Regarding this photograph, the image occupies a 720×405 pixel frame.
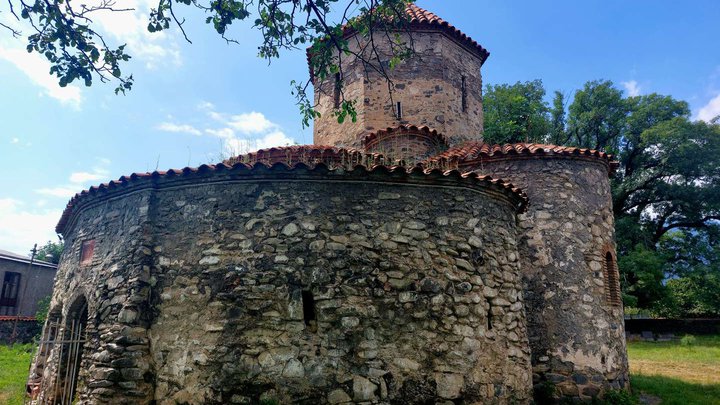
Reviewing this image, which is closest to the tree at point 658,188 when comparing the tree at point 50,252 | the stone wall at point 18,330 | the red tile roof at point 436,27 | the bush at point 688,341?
the bush at point 688,341

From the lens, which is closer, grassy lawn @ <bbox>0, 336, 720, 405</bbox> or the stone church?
the stone church

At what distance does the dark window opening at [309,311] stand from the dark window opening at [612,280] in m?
5.65

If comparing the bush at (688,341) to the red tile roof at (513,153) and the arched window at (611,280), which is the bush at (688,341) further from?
the red tile roof at (513,153)

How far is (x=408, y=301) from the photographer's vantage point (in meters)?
5.81

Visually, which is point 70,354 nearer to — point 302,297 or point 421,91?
point 302,297

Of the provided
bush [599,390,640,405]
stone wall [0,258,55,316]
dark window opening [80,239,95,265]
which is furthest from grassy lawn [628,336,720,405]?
stone wall [0,258,55,316]

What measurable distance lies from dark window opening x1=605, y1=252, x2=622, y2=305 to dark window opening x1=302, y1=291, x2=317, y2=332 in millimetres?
5648

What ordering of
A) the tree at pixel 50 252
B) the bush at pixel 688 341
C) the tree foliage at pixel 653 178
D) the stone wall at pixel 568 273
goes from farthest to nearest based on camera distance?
the tree at pixel 50 252
the tree foliage at pixel 653 178
the bush at pixel 688 341
the stone wall at pixel 568 273

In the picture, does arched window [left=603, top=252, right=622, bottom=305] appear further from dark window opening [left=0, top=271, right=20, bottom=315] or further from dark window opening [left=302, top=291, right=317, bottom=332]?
dark window opening [left=0, top=271, right=20, bottom=315]

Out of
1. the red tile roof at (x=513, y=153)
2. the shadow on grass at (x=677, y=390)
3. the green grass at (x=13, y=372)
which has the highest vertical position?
the red tile roof at (x=513, y=153)

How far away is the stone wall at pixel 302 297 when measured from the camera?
5.49 meters

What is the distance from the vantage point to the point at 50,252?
37.8 metres

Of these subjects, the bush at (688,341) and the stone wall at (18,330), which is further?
the stone wall at (18,330)

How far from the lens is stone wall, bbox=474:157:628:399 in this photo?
7637 mm
